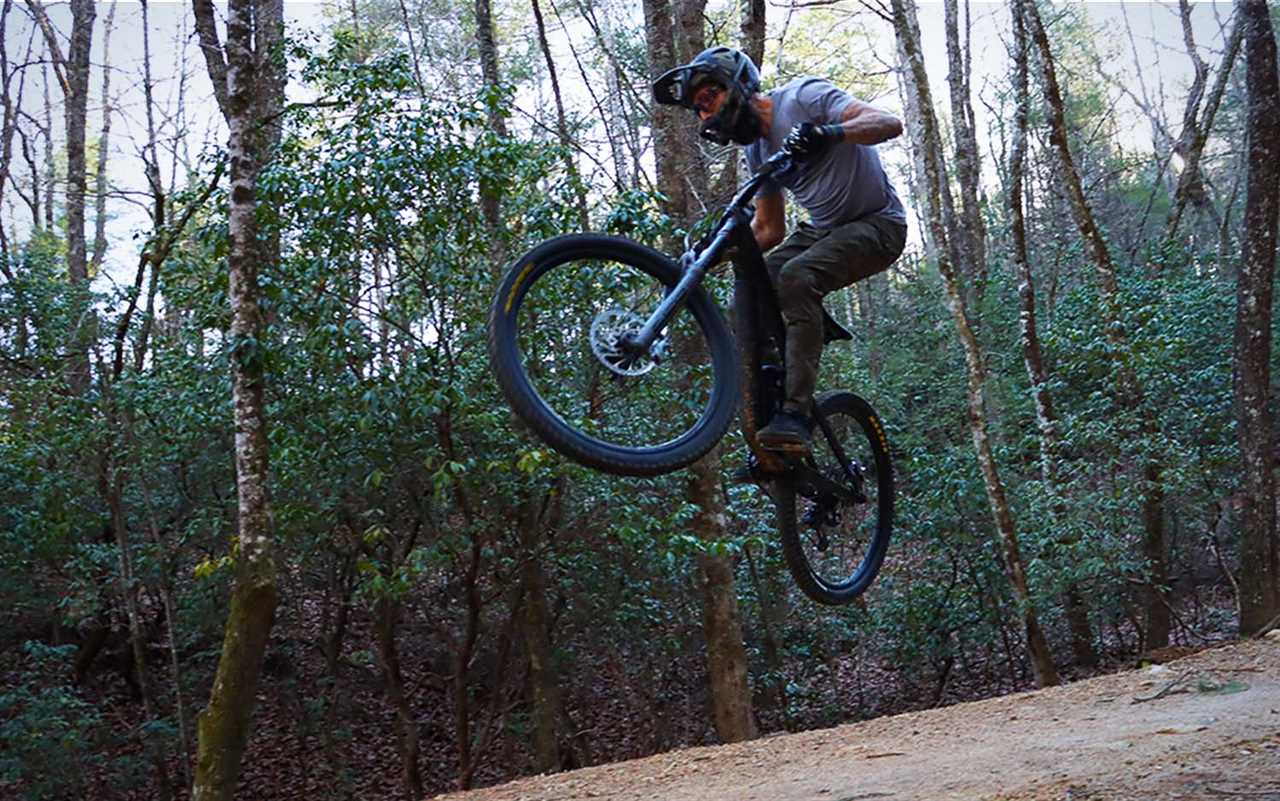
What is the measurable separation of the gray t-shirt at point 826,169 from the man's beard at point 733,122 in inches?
3.8

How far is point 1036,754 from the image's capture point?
6.11 metres

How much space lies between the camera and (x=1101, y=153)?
4353 centimetres

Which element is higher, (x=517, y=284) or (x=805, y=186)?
(x=805, y=186)

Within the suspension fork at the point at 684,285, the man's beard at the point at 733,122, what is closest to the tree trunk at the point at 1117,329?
the man's beard at the point at 733,122

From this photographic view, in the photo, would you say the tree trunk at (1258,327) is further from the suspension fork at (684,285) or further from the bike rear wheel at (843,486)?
the suspension fork at (684,285)

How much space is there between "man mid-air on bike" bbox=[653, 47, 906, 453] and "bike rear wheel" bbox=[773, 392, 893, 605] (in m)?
0.50

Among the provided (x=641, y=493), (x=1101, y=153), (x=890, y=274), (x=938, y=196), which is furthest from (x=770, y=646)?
(x=1101, y=153)

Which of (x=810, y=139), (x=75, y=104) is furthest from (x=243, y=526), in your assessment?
(x=75, y=104)

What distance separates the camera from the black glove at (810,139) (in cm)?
381

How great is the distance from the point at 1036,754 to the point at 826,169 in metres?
3.74

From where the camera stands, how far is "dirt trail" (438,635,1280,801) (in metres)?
5.14

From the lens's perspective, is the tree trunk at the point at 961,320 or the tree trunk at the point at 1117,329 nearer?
the tree trunk at the point at 961,320

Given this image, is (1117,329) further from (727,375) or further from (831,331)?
(727,375)

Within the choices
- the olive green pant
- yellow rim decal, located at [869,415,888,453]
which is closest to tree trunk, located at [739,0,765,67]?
yellow rim decal, located at [869,415,888,453]
